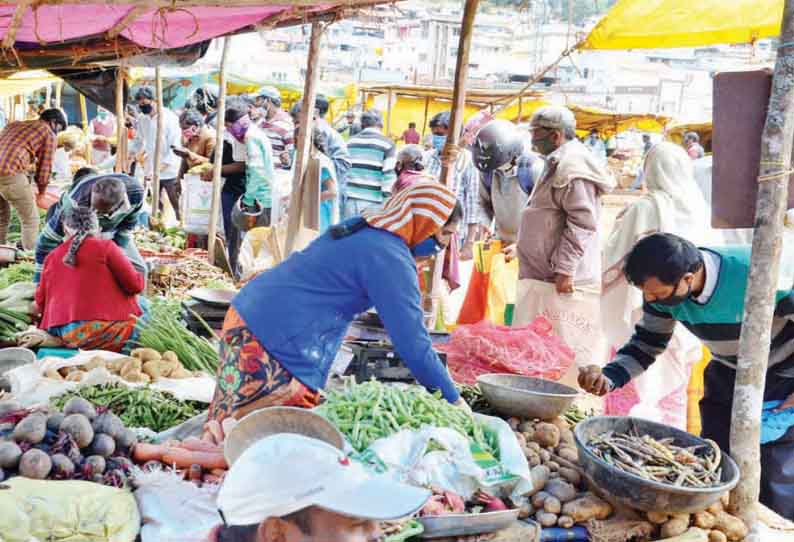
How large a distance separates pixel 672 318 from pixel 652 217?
2152mm

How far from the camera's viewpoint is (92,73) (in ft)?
31.9

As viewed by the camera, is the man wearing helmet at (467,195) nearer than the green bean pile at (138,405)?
No

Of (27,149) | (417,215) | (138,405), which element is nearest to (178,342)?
(138,405)

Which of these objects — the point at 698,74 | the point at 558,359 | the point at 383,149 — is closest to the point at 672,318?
the point at 558,359

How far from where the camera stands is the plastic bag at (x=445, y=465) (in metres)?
2.74

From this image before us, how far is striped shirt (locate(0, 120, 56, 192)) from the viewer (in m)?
8.54

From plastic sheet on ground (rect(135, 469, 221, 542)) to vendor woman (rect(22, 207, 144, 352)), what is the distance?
99.2 inches

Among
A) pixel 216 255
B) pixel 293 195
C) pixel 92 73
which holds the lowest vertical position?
pixel 216 255

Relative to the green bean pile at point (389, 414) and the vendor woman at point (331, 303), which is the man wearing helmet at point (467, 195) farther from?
the green bean pile at point (389, 414)

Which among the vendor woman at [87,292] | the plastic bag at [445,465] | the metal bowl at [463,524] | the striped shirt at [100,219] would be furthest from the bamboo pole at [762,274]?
the striped shirt at [100,219]

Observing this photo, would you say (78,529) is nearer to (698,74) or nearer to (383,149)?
(383,149)

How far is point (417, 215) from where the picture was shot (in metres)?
3.34

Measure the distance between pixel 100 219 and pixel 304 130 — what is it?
1.70m

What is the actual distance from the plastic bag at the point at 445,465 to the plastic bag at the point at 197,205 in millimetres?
6444
